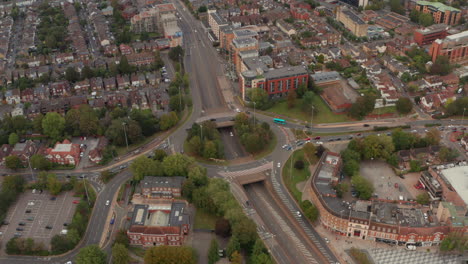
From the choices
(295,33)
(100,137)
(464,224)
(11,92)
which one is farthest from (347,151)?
(11,92)

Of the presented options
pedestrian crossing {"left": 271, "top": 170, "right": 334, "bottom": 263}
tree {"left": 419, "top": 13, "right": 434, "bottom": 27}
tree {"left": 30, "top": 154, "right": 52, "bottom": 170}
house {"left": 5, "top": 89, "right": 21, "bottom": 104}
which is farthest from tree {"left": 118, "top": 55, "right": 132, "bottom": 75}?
tree {"left": 419, "top": 13, "right": 434, "bottom": 27}

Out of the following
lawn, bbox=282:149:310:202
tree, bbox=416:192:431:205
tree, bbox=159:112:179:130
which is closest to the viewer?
tree, bbox=416:192:431:205

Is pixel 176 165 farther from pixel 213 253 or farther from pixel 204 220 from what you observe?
pixel 213 253

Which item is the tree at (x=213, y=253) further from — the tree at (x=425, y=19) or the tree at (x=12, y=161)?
the tree at (x=425, y=19)

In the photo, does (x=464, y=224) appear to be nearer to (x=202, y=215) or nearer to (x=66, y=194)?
(x=202, y=215)

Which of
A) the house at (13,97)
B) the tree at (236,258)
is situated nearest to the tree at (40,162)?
the house at (13,97)

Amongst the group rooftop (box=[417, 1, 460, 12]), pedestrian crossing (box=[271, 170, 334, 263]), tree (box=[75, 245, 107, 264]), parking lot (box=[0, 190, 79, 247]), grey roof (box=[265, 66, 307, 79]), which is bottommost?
pedestrian crossing (box=[271, 170, 334, 263])

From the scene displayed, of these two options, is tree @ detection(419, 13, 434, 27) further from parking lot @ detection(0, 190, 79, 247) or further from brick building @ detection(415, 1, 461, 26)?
parking lot @ detection(0, 190, 79, 247)

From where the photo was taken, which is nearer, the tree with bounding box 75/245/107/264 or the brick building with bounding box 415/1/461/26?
the tree with bounding box 75/245/107/264
